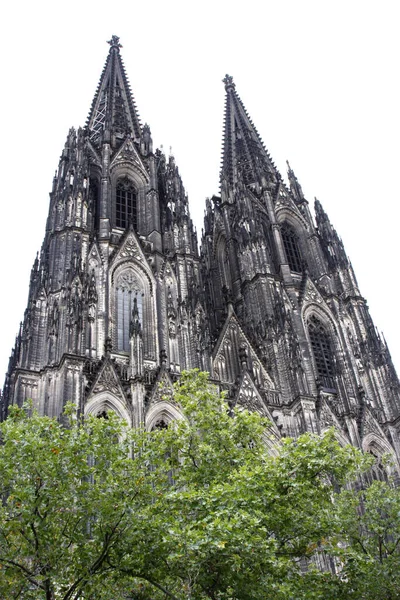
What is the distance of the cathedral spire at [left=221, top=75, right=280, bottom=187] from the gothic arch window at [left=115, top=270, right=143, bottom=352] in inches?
637

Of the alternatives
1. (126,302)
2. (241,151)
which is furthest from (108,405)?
(241,151)

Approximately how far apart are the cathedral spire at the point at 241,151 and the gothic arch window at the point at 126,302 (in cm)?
1618

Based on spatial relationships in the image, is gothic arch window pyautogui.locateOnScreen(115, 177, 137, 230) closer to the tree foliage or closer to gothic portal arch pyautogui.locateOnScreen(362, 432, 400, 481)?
gothic portal arch pyautogui.locateOnScreen(362, 432, 400, 481)

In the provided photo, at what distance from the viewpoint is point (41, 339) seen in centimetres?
2734

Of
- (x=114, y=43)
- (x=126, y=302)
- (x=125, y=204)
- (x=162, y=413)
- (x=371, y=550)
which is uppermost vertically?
(x=114, y=43)

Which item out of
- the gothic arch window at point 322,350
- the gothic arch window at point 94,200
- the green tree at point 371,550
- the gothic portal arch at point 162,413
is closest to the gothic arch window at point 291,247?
the gothic arch window at point 322,350

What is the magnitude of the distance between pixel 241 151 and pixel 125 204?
16.9 meters

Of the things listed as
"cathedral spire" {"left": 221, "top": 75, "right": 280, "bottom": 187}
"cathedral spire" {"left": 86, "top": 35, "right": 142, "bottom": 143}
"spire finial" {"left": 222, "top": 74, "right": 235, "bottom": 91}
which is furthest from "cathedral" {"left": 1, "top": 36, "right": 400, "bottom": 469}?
"spire finial" {"left": 222, "top": 74, "right": 235, "bottom": 91}

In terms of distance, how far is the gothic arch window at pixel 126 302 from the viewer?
2939cm

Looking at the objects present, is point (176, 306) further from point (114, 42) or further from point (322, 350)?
point (114, 42)

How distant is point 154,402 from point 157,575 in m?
12.9

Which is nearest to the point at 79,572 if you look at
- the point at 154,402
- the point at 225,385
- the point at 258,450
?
the point at 258,450

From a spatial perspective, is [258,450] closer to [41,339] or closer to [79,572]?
[79,572]

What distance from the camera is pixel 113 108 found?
43.3m
